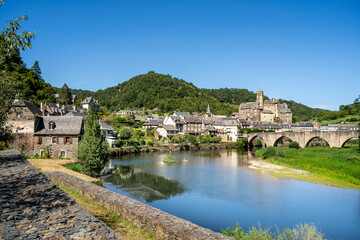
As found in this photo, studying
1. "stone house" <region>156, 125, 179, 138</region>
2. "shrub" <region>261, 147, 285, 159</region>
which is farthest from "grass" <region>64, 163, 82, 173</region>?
"stone house" <region>156, 125, 179, 138</region>

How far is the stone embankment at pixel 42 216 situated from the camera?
4.48 metres

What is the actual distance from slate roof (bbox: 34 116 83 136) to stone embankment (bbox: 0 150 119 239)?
65.6 feet

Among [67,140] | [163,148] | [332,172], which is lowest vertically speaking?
[332,172]

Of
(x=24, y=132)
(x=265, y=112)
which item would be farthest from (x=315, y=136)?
(x=265, y=112)

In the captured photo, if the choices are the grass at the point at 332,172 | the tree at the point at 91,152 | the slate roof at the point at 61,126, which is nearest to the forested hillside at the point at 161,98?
the grass at the point at 332,172

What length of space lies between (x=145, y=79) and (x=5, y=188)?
15080cm

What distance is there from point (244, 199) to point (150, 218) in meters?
11.9

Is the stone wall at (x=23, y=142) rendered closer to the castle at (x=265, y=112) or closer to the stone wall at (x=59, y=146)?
the stone wall at (x=59, y=146)

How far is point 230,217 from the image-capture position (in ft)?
48.5

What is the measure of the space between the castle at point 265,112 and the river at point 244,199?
3372 inches

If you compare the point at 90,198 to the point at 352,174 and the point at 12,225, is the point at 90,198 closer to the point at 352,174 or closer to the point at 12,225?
the point at 12,225

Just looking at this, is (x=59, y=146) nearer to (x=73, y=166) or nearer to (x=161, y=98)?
(x=73, y=166)

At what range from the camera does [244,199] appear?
18.3 metres

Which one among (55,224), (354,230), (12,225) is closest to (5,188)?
(12,225)
